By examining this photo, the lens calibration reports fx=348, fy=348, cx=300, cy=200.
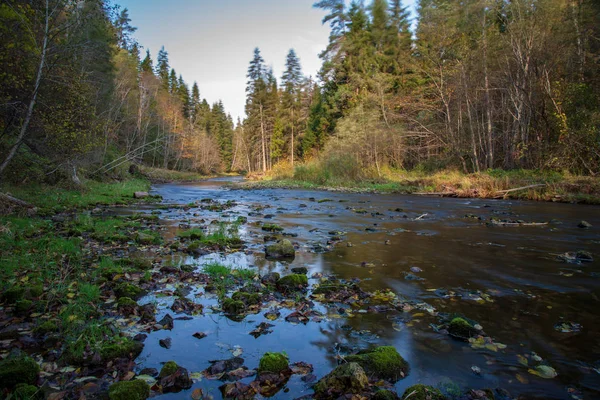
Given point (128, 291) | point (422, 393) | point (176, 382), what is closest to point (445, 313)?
point (422, 393)

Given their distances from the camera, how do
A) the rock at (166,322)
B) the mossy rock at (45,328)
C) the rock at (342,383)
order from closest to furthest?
the rock at (342,383) → the mossy rock at (45,328) → the rock at (166,322)

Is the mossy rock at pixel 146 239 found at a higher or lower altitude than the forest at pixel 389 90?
lower

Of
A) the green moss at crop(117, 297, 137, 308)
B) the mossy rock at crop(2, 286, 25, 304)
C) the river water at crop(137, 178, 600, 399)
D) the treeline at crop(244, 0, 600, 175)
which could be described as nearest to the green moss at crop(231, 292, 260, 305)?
the river water at crop(137, 178, 600, 399)

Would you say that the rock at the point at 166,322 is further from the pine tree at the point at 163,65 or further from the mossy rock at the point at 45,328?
the pine tree at the point at 163,65

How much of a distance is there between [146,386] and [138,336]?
1.12 meters

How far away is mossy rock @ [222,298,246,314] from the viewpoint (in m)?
4.68

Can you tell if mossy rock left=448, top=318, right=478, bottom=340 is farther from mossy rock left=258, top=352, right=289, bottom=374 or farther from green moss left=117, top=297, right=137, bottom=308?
green moss left=117, top=297, right=137, bottom=308

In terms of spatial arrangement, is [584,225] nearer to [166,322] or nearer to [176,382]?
[166,322]

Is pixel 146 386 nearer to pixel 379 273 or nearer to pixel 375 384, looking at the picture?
pixel 375 384

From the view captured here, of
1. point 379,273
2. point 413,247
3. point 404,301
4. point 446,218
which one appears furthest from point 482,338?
point 446,218

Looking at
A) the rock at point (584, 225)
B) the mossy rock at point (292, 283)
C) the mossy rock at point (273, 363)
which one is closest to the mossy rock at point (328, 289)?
the mossy rock at point (292, 283)

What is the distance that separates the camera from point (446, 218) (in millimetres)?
13453

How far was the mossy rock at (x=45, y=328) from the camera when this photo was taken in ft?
12.4

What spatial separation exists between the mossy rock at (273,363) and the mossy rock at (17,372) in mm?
1878
